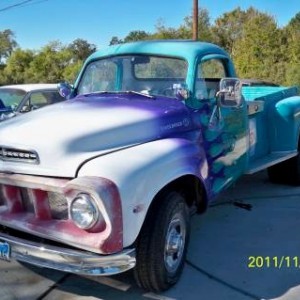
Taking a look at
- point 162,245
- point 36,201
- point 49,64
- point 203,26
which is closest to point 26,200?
point 36,201

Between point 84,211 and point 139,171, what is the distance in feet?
1.48

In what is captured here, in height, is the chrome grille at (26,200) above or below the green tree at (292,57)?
below

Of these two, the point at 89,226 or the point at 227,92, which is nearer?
the point at 89,226

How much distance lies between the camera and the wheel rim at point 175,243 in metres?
3.61

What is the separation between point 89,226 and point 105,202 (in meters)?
0.21

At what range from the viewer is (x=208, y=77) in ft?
16.1

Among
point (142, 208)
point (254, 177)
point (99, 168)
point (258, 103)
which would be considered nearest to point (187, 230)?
point (142, 208)

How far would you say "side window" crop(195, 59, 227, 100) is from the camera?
4.50m

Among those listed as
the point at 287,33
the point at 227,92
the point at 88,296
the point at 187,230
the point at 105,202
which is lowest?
the point at 88,296

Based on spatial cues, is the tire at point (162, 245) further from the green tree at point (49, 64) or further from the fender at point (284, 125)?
the green tree at point (49, 64)

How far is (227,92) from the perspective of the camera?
448 centimetres

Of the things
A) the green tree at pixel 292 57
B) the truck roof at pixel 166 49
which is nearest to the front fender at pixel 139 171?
the truck roof at pixel 166 49

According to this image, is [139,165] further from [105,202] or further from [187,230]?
[187,230]

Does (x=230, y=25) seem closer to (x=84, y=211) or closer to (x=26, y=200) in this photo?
(x=26, y=200)
